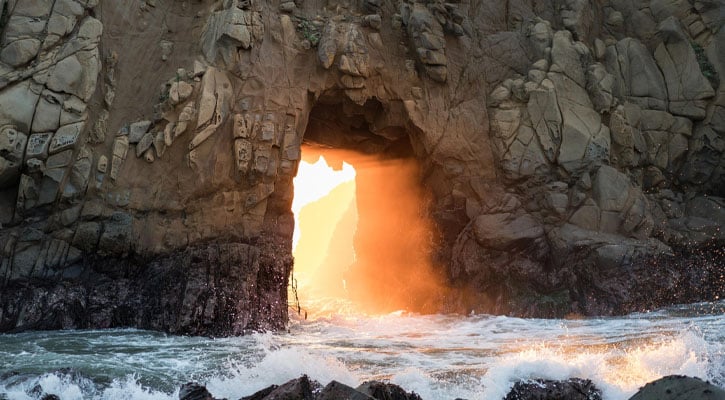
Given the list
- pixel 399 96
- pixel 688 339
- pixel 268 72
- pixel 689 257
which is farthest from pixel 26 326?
pixel 689 257

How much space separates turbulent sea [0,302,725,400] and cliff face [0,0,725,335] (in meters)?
1.55

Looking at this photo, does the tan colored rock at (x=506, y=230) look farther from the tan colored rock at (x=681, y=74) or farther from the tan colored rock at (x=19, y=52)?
the tan colored rock at (x=19, y=52)

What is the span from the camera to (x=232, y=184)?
1911 centimetres

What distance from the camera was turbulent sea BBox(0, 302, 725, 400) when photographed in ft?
34.0

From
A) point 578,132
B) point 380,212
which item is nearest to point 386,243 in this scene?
point 380,212

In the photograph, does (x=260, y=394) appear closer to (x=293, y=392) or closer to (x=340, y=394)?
(x=293, y=392)

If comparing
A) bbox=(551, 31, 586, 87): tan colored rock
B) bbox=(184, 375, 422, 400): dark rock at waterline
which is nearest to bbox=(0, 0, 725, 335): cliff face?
bbox=(551, 31, 586, 87): tan colored rock

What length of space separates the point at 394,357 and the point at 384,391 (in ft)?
14.6

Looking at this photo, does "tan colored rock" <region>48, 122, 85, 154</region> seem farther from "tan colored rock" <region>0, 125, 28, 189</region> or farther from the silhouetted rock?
the silhouetted rock

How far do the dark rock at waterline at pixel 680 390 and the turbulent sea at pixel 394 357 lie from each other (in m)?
1.21

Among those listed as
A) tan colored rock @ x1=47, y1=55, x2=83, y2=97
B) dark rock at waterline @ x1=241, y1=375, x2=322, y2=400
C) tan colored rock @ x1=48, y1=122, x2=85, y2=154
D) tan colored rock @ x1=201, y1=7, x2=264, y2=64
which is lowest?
dark rock at waterline @ x1=241, y1=375, x2=322, y2=400

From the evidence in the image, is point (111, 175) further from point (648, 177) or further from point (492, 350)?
point (648, 177)

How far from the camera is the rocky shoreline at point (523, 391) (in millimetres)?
8250

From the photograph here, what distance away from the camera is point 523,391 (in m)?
9.92
